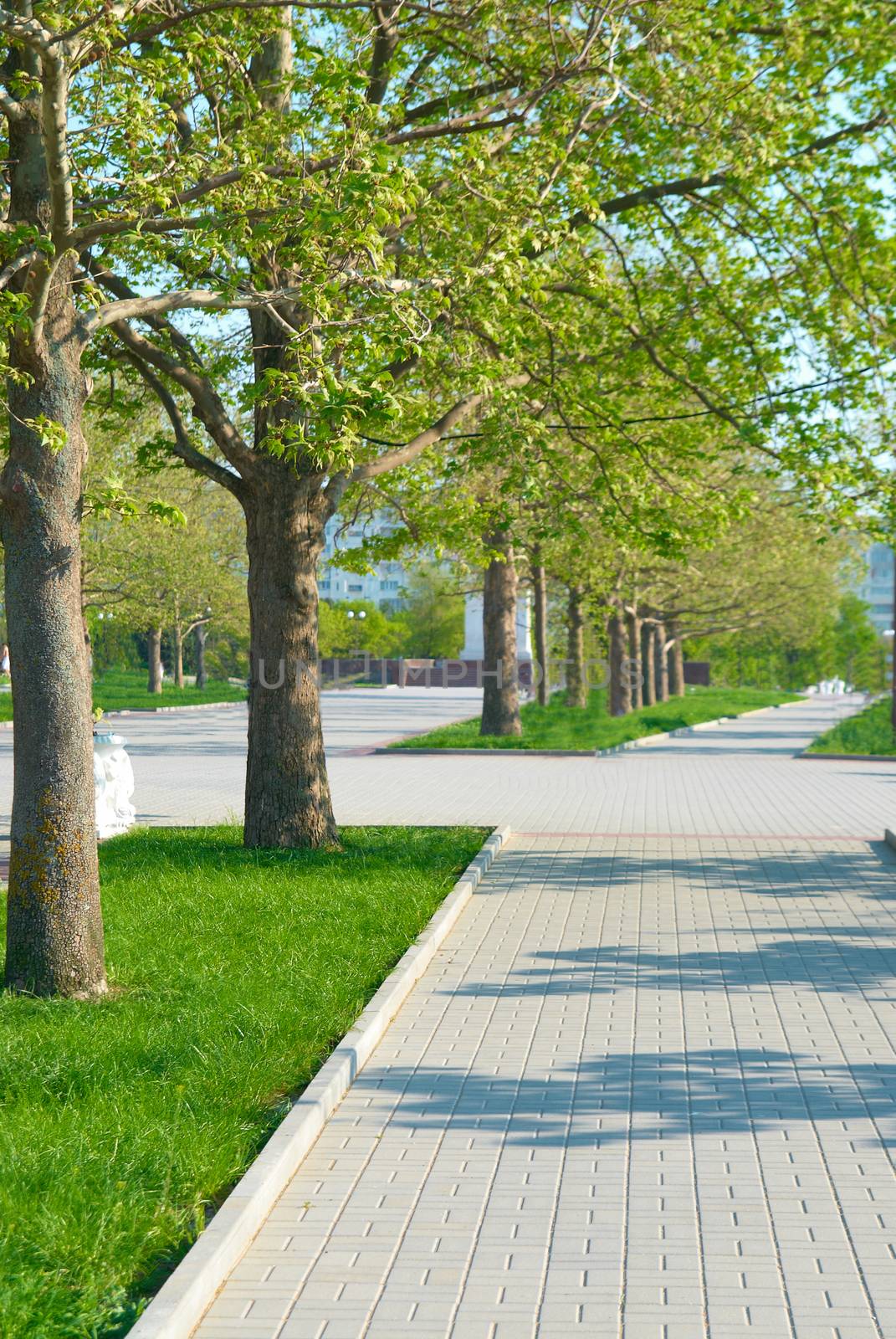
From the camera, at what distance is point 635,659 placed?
4675 cm

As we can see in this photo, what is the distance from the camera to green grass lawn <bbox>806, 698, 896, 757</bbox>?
28.1 metres

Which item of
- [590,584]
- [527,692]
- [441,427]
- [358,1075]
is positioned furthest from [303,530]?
[527,692]

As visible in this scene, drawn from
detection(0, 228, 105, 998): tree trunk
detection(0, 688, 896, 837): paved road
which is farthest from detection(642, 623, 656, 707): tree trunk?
detection(0, 228, 105, 998): tree trunk

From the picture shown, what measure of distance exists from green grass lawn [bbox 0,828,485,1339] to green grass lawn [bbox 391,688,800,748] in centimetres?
1639

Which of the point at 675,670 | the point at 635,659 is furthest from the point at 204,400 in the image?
the point at 675,670

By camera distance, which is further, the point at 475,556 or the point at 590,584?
the point at 590,584

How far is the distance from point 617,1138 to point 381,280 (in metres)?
5.03

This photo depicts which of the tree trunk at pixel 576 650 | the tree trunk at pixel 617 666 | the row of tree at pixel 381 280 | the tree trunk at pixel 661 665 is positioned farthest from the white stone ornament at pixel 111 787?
the tree trunk at pixel 661 665

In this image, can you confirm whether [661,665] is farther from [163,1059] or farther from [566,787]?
[163,1059]

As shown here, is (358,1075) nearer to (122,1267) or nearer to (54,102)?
(122,1267)

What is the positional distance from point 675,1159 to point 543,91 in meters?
8.43

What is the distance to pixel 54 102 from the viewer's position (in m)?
6.70

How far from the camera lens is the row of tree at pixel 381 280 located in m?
7.28

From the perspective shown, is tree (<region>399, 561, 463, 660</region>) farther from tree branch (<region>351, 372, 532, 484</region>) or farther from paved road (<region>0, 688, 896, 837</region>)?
tree branch (<region>351, 372, 532, 484</region>)
